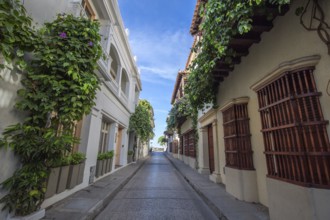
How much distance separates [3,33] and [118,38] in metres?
7.34

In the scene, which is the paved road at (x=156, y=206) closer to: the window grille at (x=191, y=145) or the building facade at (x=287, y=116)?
the building facade at (x=287, y=116)

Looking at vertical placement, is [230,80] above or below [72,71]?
above

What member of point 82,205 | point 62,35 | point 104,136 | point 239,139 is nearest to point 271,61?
point 239,139

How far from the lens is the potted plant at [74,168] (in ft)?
15.9

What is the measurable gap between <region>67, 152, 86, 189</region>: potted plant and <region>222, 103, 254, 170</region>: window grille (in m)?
4.69

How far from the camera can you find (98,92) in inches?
266

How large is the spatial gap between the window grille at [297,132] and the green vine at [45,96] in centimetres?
377

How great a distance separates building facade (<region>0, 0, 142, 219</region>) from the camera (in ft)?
9.75

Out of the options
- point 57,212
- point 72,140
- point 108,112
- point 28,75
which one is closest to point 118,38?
point 108,112

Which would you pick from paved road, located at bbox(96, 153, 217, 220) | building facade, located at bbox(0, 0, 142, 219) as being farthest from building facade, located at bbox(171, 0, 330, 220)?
building facade, located at bbox(0, 0, 142, 219)

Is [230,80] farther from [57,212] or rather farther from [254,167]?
[57,212]

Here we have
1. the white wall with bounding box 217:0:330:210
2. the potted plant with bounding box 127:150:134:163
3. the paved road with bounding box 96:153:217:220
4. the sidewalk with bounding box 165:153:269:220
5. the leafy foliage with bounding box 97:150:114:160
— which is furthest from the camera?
the potted plant with bounding box 127:150:134:163

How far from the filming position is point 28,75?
10.6 feet

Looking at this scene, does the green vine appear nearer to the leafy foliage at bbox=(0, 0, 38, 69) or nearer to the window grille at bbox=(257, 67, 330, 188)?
the leafy foliage at bbox=(0, 0, 38, 69)
